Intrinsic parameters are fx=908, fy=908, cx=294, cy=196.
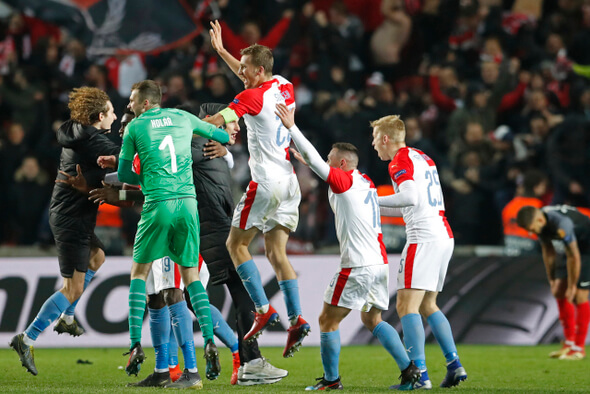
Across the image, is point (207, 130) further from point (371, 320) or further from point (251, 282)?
point (371, 320)

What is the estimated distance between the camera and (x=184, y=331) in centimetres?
721

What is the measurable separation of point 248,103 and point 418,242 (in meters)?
1.92

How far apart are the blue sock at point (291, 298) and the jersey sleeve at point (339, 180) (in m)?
0.96

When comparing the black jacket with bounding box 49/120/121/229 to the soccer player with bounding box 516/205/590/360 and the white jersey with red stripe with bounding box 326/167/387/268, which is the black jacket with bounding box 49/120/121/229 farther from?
the soccer player with bounding box 516/205/590/360

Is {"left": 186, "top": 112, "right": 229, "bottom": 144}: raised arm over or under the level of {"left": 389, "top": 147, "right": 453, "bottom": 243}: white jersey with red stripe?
over

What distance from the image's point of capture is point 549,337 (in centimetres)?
1171

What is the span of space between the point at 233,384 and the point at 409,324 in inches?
63.3

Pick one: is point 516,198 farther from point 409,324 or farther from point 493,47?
point 409,324

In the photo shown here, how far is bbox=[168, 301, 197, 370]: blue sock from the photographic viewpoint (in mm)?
7086

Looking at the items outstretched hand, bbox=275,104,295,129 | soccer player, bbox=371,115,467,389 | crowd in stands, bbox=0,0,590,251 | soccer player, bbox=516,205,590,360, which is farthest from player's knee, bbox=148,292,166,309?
crowd in stands, bbox=0,0,590,251

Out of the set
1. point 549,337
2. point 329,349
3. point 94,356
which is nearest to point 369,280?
point 329,349

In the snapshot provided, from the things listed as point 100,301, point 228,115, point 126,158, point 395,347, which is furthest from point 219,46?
point 100,301

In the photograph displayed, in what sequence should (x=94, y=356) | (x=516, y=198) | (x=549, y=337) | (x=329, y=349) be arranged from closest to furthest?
(x=329, y=349) → (x=94, y=356) → (x=549, y=337) → (x=516, y=198)

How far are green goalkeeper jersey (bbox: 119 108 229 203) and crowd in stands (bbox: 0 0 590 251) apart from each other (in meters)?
5.75
